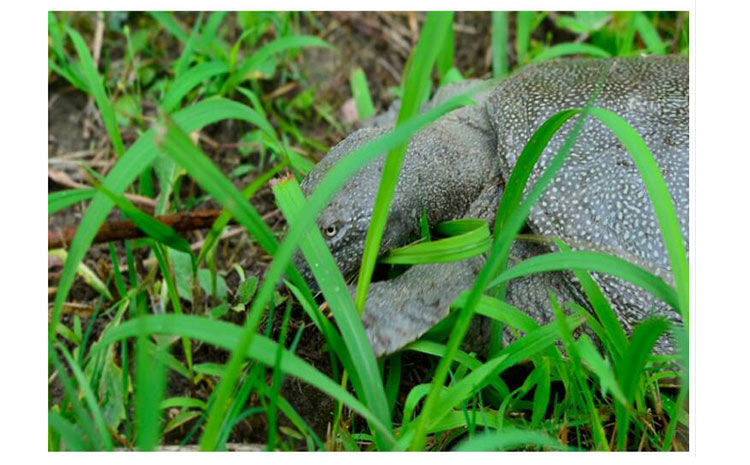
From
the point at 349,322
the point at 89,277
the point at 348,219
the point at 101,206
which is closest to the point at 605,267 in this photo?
the point at 349,322

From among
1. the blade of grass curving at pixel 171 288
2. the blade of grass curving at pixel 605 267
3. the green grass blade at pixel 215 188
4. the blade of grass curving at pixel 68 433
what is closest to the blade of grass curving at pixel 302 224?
the green grass blade at pixel 215 188

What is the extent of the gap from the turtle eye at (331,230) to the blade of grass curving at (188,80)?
78cm

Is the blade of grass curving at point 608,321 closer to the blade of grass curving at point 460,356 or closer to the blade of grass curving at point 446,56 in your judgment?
the blade of grass curving at point 460,356

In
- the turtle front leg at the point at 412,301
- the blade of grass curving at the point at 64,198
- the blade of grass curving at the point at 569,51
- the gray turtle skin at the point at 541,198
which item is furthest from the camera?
the blade of grass curving at the point at 569,51

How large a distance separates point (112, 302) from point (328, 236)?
3.08 feet

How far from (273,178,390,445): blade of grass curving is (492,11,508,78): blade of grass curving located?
1715mm

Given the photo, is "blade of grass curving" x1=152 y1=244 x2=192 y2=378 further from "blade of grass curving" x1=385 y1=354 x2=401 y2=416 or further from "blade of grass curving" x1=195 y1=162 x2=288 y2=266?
"blade of grass curving" x1=385 y1=354 x2=401 y2=416

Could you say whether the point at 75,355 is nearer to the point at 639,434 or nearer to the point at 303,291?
the point at 303,291

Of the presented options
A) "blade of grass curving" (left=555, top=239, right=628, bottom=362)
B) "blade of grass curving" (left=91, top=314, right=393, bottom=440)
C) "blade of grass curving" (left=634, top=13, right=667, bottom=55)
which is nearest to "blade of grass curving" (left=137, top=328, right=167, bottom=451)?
"blade of grass curving" (left=91, top=314, right=393, bottom=440)

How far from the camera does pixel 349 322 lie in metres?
1.72

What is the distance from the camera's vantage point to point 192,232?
9.37 feet

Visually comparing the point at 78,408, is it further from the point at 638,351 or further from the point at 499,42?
the point at 499,42

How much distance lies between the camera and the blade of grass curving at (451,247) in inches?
78.7

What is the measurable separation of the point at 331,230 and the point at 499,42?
146 centimetres
